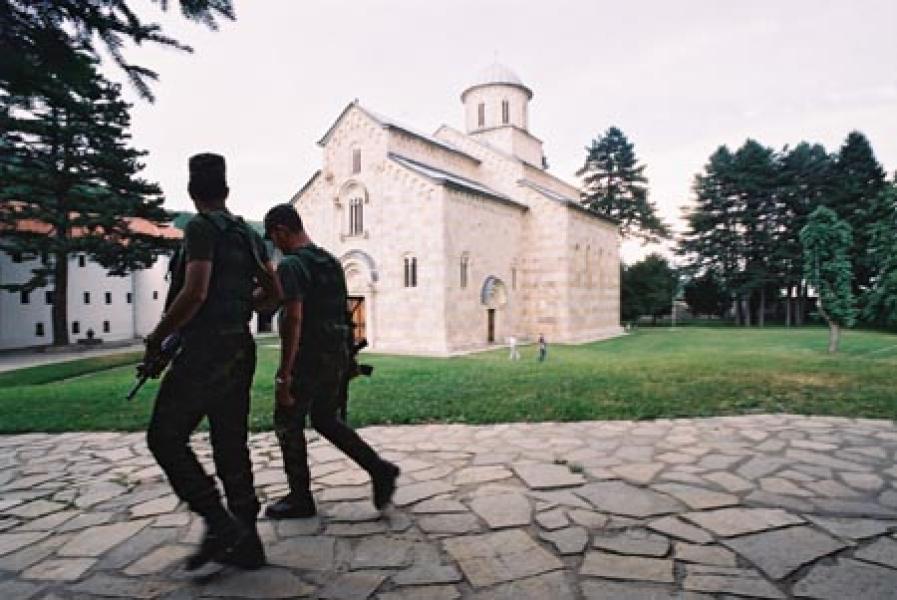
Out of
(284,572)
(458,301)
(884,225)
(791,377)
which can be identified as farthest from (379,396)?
(884,225)

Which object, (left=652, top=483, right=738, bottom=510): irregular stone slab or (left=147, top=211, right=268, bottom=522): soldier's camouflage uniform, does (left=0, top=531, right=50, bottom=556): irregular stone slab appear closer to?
(left=147, top=211, right=268, bottom=522): soldier's camouflage uniform

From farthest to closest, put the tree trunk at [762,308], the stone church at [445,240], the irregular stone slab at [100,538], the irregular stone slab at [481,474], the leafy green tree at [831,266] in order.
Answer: the tree trunk at [762,308] → the stone church at [445,240] → the leafy green tree at [831,266] → the irregular stone slab at [481,474] → the irregular stone slab at [100,538]

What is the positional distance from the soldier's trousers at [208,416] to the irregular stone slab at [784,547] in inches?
103

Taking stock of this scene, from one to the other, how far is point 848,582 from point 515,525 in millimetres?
1602

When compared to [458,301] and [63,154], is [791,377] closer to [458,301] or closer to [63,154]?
[458,301]

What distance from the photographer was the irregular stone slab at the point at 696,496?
10.8 feet

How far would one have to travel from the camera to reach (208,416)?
264cm

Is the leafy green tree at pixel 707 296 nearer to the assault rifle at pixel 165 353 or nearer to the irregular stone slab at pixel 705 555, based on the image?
the irregular stone slab at pixel 705 555

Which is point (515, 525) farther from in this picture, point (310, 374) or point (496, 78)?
point (496, 78)

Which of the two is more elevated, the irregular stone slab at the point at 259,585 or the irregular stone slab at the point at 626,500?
the irregular stone slab at the point at 626,500

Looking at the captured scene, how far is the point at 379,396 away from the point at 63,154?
24405mm

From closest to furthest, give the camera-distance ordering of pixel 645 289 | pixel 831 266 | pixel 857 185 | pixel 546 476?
pixel 546 476
pixel 831 266
pixel 857 185
pixel 645 289

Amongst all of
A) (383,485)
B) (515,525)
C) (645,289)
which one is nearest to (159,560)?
(383,485)

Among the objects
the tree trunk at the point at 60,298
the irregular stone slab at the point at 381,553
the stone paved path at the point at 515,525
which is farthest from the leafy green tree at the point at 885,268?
the tree trunk at the point at 60,298
